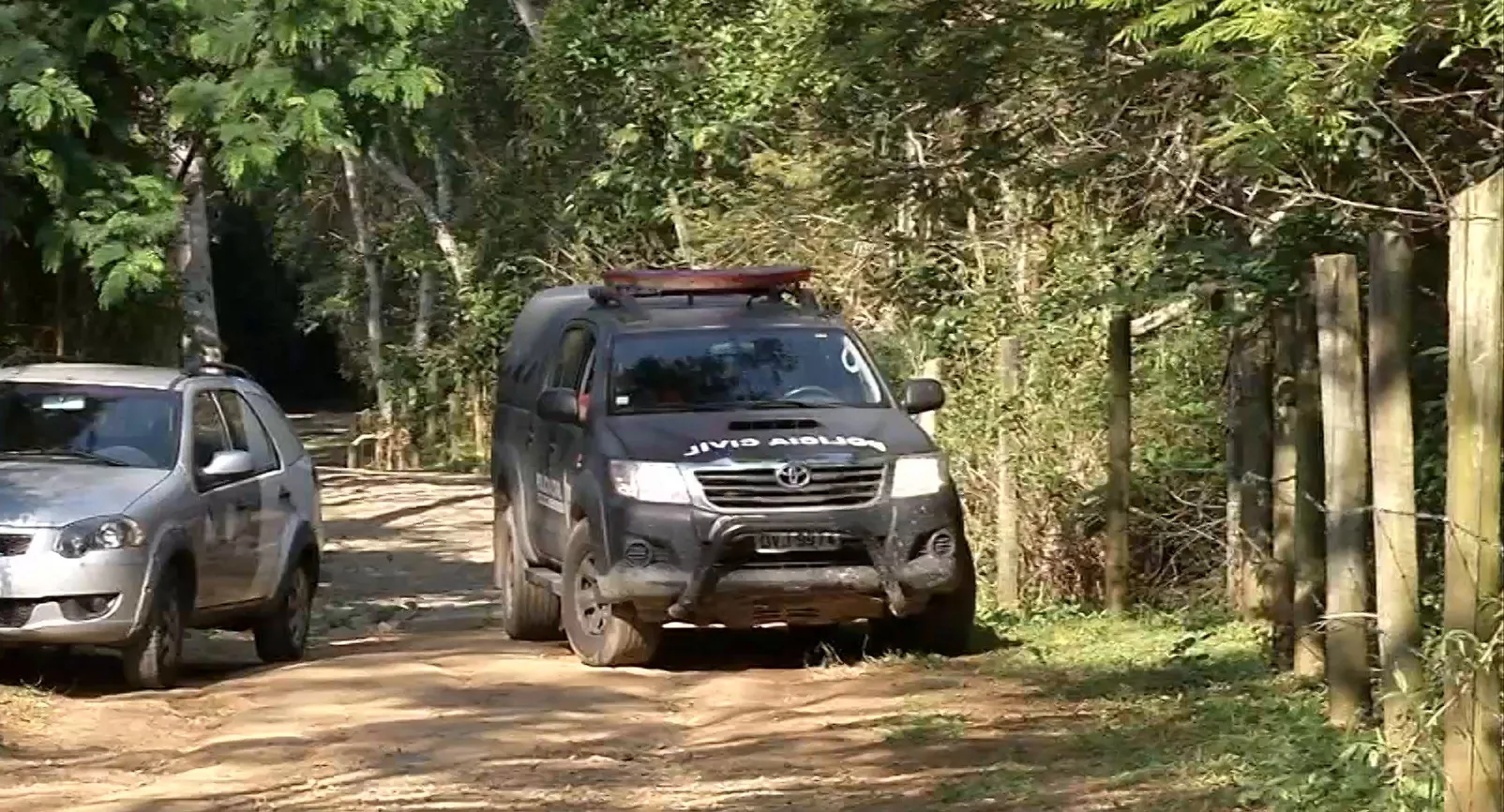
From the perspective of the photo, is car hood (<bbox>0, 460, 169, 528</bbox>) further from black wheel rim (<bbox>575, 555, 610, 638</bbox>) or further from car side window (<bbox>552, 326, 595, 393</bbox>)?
car side window (<bbox>552, 326, 595, 393</bbox>)

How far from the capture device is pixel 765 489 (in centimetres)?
1232

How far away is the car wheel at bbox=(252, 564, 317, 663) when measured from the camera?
46.2 ft

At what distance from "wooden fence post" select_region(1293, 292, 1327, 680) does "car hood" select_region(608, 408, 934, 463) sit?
10.5ft

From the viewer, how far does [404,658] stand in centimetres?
1365

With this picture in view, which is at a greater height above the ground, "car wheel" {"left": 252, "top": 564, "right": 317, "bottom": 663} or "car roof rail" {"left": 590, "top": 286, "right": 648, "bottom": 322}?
"car roof rail" {"left": 590, "top": 286, "right": 648, "bottom": 322}

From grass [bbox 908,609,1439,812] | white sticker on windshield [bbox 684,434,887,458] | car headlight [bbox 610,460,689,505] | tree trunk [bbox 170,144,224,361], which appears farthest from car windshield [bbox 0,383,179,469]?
tree trunk [bbox 170,144,224,361]

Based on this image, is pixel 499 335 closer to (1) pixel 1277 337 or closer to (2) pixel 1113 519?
(2) pixel 1113 519

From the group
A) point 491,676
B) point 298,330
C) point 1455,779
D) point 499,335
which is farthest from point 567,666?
point 298,330

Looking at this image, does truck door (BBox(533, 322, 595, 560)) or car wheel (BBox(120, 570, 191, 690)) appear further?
truck door (BBox(533, 322, 595, 560))

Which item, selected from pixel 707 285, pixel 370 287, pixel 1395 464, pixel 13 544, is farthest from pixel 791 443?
pixel 370 287

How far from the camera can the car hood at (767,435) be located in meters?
12.4

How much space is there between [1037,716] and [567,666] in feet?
10.8

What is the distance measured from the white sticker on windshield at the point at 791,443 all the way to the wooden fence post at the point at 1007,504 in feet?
7.05

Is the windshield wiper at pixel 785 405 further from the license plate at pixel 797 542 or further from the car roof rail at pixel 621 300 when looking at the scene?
the license plate at pixel 797 542
